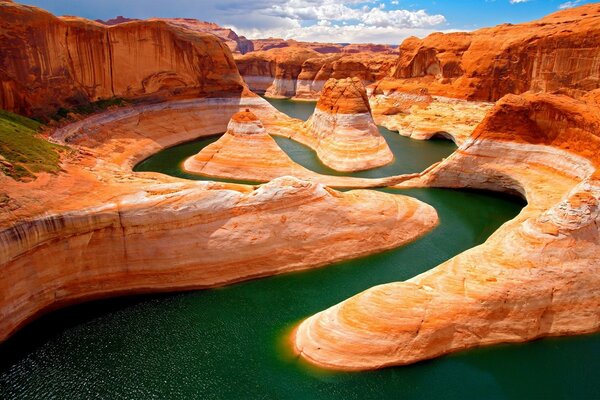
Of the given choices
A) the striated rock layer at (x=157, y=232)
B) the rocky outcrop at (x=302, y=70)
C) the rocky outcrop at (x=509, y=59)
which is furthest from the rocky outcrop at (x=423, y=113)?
the striated rock layer at (x=157, y=232)

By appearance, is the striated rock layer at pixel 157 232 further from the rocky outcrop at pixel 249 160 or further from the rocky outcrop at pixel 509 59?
the rocky outcrop at pixel 509 59

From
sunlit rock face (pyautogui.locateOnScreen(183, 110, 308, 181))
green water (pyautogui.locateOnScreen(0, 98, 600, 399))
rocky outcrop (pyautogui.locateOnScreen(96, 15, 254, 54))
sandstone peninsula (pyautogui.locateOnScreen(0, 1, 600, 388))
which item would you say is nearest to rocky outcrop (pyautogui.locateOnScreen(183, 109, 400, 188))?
sunlit rock face (pyautogui.locateOnScreen(183, 110, 308, 181))

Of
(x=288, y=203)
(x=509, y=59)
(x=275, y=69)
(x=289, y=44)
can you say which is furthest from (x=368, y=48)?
(x=288, y=203)

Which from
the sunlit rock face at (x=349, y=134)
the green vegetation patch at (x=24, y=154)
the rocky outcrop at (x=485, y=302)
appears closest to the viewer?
the rocky outcrop at (x=485, y=302)

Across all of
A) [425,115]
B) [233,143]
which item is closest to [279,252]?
[233,143]

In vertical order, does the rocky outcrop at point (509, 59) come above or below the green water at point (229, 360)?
above

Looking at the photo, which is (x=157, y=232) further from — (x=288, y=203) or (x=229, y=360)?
(x=229, y=360)
